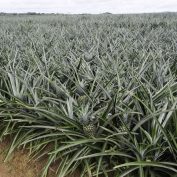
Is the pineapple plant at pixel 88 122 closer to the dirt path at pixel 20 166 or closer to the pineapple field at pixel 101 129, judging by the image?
the pineapple field at pixel 101 129

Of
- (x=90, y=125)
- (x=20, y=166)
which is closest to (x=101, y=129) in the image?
(x=90, y=125)

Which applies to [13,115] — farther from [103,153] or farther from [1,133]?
[103,153]

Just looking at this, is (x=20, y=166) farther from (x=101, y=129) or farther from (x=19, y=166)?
(x=101, y=129)

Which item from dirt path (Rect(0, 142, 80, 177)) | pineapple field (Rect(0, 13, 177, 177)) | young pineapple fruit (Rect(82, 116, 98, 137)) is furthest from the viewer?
dirt path (Rect(0, 142, 80, 177))

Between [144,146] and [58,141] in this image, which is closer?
[144,146]

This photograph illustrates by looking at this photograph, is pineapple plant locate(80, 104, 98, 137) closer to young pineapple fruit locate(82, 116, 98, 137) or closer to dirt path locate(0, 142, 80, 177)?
young pineapple fruit locate(82, 116, 98, 137)

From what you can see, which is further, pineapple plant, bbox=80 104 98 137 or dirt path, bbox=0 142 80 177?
dirt path, bbox=0 142 80 177

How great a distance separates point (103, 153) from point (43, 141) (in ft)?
2.58

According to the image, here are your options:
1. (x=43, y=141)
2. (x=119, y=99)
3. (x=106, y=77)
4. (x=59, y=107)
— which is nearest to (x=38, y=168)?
(x=43, y=141)

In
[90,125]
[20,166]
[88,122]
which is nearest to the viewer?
[90,125]

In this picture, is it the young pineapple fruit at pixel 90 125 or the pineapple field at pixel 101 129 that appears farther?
the young pineapple fruit at pixel 90 125

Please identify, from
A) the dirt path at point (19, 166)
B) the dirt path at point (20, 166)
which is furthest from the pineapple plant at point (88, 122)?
the dirt path at point (19, 166)

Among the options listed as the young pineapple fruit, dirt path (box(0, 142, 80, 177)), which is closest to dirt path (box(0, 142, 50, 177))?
dirt path (box(0, 142, 80, 177))

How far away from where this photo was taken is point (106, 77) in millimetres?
4254
